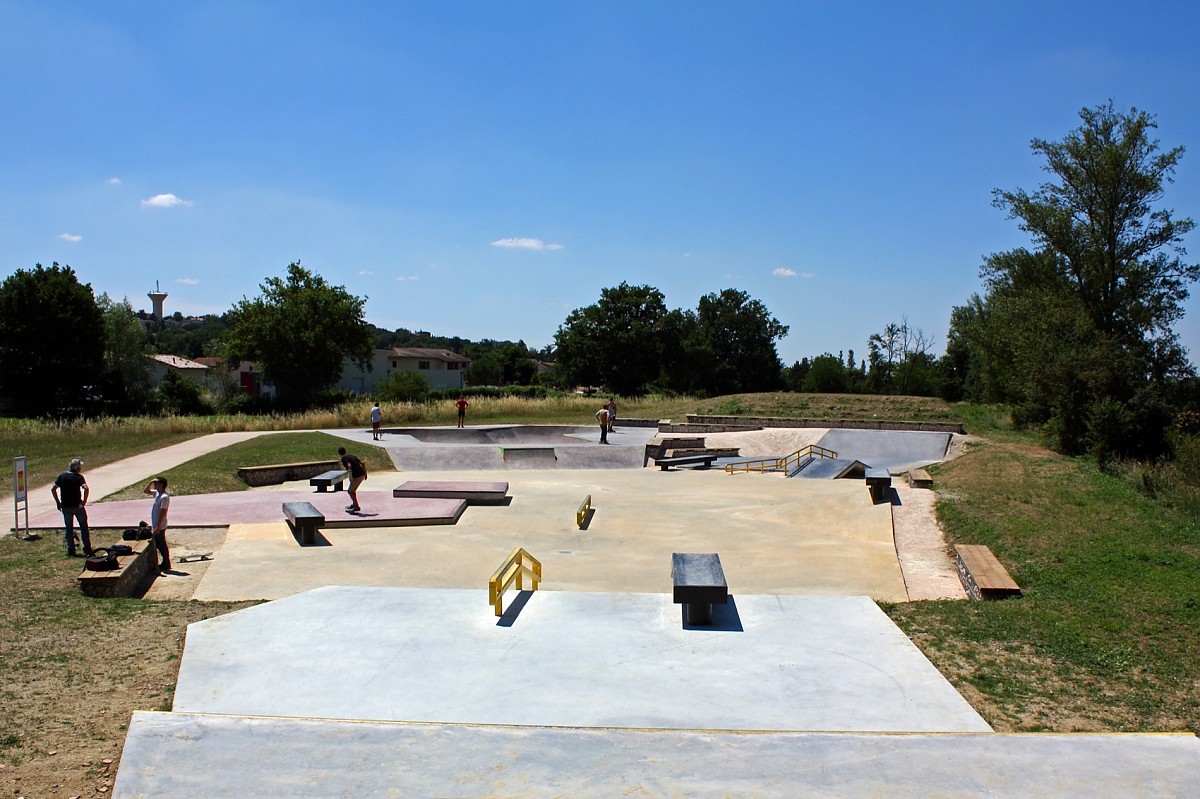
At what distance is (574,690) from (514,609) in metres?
2.39

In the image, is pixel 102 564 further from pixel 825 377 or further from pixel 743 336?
pixel 743 336

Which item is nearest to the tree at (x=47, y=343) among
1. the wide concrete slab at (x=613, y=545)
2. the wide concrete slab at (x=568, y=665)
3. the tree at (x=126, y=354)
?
the tree at (x=126, y=354)

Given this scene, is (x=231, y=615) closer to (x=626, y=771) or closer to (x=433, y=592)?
(x=433, y=592)

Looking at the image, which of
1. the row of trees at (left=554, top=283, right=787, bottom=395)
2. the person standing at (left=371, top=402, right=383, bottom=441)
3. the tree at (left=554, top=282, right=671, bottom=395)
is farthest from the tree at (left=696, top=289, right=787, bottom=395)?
the person standing at (left=371, top=402, right=383, bottom=441)

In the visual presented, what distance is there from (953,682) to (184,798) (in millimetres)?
5763

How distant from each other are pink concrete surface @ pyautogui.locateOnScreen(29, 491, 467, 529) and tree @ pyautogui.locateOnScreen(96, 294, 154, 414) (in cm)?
3770

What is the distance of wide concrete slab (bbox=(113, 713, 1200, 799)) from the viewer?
4.68m

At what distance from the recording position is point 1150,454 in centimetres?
2483

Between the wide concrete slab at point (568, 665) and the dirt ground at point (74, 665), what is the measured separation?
1.26 ft

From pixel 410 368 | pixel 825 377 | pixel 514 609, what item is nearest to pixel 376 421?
pixel 514 609

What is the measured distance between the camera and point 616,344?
64.0 metres

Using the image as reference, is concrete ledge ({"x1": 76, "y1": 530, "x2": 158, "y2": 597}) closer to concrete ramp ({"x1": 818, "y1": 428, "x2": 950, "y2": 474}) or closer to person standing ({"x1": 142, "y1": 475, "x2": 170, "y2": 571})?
person standing ({"x1": 142, "y1": 475, "x2": 170, "y2": 571})

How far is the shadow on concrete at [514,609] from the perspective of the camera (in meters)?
8.16

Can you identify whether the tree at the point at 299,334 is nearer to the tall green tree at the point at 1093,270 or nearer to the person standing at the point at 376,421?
the person standing at the point at 376,421
